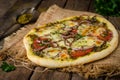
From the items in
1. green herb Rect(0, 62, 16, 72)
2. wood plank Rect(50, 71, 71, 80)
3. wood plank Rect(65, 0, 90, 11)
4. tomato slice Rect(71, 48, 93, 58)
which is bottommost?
wood plank Rect(65, 0, 90, 11)

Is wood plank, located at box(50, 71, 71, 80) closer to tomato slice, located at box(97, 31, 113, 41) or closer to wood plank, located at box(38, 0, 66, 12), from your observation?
tomato slice, located at box(97, 31, 113, 41)

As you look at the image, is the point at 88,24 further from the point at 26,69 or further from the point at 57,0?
the point at 57,0

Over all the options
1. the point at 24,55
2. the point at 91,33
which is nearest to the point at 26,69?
the point at 24,55

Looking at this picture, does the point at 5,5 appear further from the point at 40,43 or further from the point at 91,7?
the point at 40,43

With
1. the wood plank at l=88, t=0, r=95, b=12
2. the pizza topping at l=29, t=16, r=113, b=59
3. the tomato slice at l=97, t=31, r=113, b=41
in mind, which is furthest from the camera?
the wood plank at l=88, t=0, r=95, b=12

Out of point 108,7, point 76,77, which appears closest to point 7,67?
point 76,77

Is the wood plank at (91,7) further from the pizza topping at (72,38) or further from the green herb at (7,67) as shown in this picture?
the green herb at (7,67)

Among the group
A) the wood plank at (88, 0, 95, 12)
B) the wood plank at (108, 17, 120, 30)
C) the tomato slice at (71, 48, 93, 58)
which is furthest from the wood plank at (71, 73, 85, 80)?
the wood plank at (88, 0, 95, 12)
